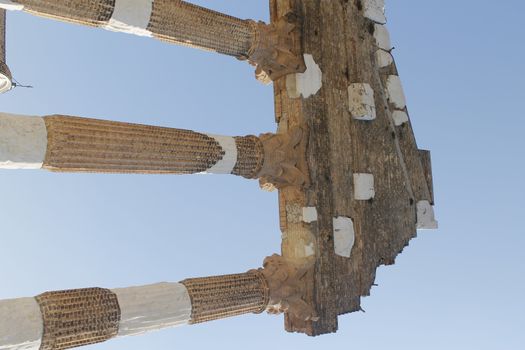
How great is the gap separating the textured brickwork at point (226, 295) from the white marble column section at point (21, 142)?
8.57 ft

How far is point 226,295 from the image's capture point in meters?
8.27

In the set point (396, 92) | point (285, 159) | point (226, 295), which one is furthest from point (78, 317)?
point (396, 92)

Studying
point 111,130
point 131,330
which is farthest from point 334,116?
point 131,330

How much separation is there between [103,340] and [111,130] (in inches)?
96.9

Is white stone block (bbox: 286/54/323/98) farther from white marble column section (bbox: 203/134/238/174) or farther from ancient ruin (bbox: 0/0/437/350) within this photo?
white marble column section (bbox: 203/134/238/174)

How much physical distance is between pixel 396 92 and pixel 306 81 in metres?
2.49

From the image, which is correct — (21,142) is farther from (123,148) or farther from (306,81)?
(306,81)

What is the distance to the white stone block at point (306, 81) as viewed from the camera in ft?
31.6

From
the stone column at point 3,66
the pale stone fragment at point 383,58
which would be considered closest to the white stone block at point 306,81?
the pale stone fragment at point 383,58

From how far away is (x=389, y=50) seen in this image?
11547mm

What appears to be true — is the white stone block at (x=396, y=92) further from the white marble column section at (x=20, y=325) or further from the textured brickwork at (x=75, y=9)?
the white marble column section at (x=20, y=325)

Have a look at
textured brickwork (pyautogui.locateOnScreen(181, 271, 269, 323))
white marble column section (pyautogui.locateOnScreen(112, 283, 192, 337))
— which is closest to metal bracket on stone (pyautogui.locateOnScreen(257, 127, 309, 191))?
textured brickwork (pyautogui.locateOnScreen(181, 271, 269, 323))

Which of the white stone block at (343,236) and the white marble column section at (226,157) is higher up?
the white marble column section at (226,157)

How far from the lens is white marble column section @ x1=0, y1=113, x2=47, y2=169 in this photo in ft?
20.7
